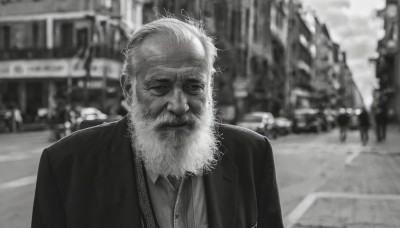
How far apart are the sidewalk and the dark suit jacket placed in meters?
4.94

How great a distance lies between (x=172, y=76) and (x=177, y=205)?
0.49 meters

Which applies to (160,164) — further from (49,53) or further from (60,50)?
(49,53)

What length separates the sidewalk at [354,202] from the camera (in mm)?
7316

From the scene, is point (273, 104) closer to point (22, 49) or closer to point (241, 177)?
point (22, 49)

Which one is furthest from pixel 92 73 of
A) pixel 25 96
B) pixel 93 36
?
pixel 25 96

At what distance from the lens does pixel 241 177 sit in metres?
2.35

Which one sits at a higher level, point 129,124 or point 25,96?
point 129,124

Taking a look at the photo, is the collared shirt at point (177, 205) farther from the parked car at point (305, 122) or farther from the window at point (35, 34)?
the parked car at point (305, 122)

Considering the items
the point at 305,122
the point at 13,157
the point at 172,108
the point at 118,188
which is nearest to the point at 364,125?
the point at 305,122

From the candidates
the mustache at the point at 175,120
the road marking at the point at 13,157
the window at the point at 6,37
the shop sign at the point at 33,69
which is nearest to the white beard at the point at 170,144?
the mustache at the point at 175,120

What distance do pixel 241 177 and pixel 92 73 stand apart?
118ft

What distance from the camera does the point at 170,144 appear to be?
2375mm

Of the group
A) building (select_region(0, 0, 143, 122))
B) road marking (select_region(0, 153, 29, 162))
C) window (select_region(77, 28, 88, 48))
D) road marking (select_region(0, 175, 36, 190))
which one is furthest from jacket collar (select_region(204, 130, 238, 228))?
window (select_region(77, 28, 88, 48))

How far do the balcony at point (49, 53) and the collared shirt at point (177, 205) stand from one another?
118ft
